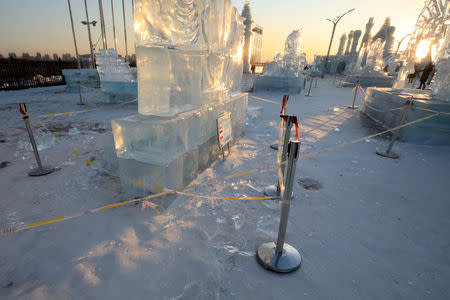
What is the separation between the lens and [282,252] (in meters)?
2.22

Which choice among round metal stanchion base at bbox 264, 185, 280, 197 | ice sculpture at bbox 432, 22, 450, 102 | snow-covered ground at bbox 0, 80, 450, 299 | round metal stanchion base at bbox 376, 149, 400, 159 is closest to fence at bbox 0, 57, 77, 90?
snow-covered ground at bbox 0, 80, 450, 299

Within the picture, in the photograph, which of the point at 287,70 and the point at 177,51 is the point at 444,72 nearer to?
the point at 177,51

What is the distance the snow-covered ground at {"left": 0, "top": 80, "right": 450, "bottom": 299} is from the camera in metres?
1.94

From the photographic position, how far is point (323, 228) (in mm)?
Result: 2701

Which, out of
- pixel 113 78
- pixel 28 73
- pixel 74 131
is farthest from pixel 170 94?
pixel 28 73

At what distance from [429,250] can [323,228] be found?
111 centimetres

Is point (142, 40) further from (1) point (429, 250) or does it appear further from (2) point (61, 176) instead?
(1) point (429, 250)

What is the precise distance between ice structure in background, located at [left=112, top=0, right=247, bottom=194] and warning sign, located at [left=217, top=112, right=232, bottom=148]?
0.86 ft

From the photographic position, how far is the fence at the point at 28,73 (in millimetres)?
13836

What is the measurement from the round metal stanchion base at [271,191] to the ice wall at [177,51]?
1808mm

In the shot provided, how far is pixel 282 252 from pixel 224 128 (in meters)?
2.62

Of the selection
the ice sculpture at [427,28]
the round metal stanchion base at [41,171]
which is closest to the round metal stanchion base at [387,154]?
the round metal stanchion base at [41,171]

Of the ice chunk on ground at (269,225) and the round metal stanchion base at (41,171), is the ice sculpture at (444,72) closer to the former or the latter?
the ice chunk on ground at (269,225)

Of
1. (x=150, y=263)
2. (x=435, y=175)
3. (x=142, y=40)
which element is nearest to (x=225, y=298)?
(x=150, y=263)
